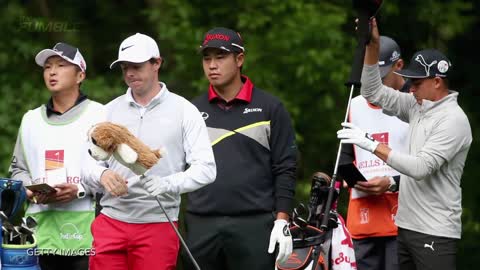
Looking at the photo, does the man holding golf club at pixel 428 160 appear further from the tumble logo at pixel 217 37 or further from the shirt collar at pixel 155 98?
the shirt collar at pixel 155 98

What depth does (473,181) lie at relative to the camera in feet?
44.6

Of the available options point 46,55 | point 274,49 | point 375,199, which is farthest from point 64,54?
point 274,49

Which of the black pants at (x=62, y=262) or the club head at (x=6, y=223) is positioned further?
the black pants at (x=62, y=262)

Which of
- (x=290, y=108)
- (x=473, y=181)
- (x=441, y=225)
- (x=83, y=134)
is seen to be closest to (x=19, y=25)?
(x=290, y=108)

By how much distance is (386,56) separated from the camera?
8.26m

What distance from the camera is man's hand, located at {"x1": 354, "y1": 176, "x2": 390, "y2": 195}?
789 cm

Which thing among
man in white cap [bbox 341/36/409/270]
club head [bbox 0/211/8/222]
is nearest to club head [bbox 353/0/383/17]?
man in white cap [bbox 341/36/409/270]

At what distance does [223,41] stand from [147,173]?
1025 mm

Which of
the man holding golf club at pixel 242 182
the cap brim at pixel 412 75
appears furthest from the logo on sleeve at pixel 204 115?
the cap brim at pixel 412 75

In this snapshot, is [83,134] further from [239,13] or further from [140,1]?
[140,1]

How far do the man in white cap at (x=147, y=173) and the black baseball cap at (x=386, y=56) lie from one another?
1.62 m

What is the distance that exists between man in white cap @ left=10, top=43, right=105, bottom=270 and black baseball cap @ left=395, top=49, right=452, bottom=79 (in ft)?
6.09

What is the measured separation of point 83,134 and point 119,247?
0.86 meters

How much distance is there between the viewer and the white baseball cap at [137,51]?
706cm
